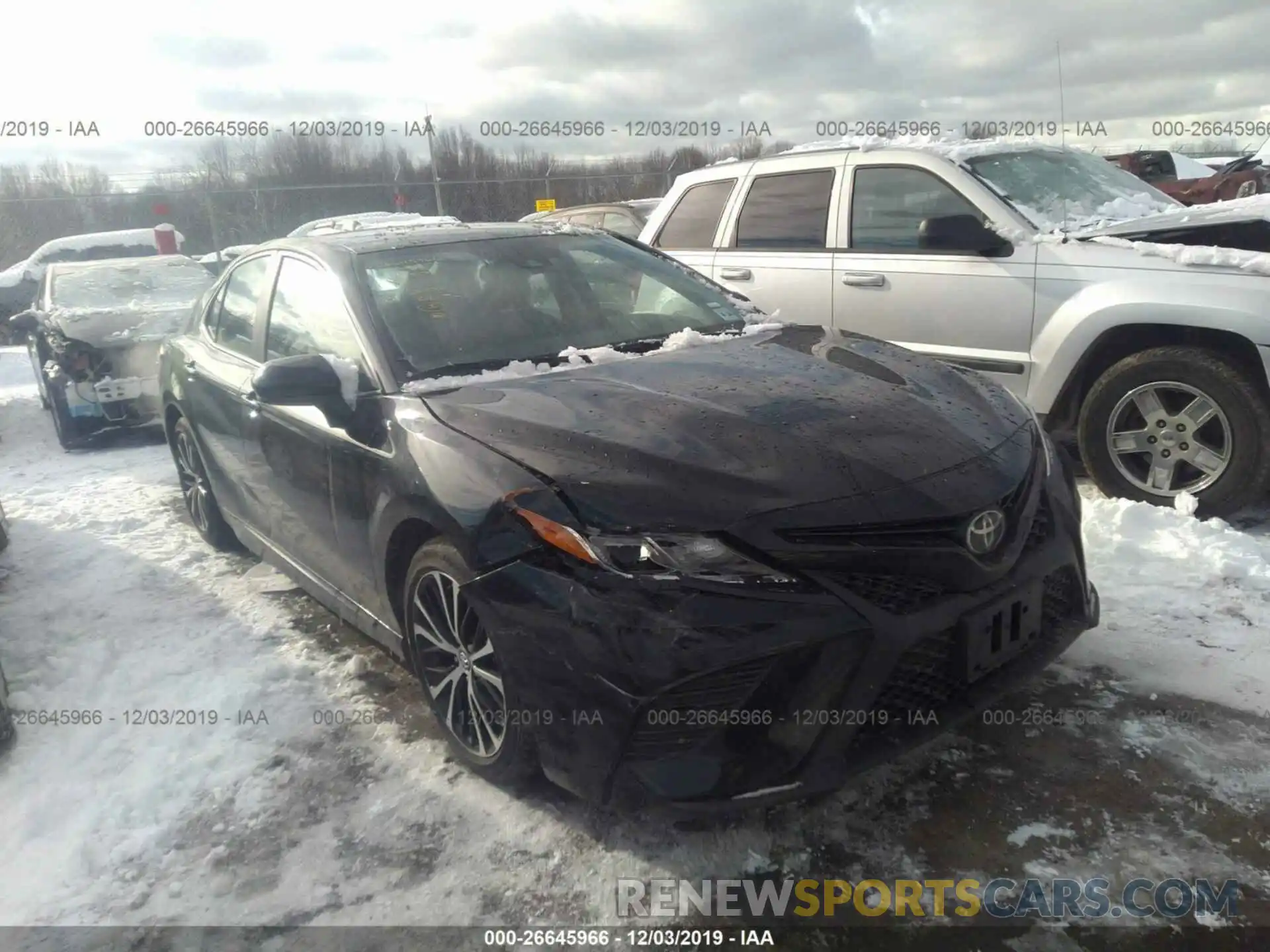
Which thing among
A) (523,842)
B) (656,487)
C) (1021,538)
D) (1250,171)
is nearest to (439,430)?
(656,487)

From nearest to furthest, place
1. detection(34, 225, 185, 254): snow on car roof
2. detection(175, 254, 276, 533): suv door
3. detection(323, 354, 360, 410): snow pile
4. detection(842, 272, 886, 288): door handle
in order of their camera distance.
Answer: detection(323, 354, 360, 410): snow pile
detection(175, 254, 276, 533): suv door
detection(842, 272, 886, 288): door handle
detection(34, 225, 185, 254): snow on car roof

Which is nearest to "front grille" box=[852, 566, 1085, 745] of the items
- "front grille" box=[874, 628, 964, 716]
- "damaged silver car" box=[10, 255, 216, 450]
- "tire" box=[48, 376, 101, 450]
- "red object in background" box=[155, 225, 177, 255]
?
"front grille" box=[874, 628, 964, 716]

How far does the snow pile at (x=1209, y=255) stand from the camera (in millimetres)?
4047

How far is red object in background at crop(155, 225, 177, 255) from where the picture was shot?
13836mm

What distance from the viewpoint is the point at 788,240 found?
577 cm

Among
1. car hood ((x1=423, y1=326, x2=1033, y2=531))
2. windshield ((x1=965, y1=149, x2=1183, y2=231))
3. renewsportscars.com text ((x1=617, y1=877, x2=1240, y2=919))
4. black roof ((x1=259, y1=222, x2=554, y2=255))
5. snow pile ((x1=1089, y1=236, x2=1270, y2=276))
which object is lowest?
renewsportscars.com text ((x1=617, y1=877, x2=1240, y2=919))

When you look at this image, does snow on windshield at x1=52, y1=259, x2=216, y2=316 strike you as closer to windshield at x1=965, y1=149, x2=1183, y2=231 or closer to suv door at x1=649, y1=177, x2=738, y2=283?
suv door at x1=649, y1=177, x2=738, y2=283

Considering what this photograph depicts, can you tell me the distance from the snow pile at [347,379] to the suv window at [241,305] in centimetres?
112

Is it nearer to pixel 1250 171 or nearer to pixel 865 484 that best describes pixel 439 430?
pixel 865 484

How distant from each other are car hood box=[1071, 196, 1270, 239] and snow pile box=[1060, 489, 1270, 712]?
135 cm

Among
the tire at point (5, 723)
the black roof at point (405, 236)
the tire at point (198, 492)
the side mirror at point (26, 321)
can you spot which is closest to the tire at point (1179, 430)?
the black roof at point (405, 236)

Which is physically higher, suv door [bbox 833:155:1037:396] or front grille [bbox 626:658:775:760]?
suv door [bbox 833:155:1037:396]

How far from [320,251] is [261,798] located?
2009mm

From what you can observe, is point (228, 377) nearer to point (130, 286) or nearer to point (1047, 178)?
point (1047, 178)
